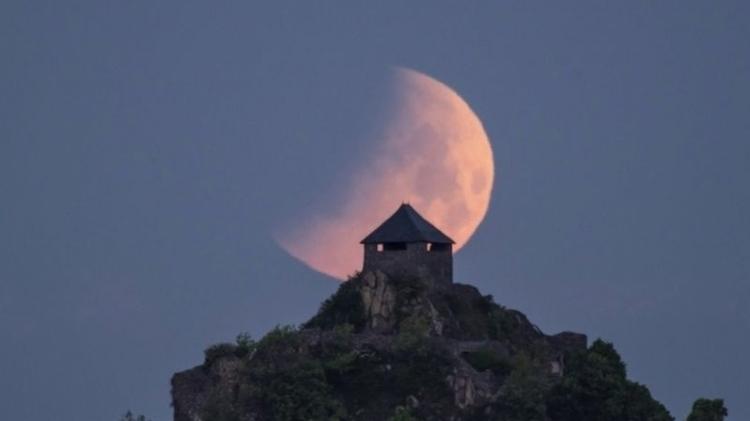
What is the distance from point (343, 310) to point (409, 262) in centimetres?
403

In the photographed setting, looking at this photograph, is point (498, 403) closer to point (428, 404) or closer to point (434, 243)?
point (428, 404)

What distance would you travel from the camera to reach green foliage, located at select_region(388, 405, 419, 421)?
14475 cm

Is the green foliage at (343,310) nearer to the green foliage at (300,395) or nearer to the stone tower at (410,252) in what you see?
the stone tower at (410,252)

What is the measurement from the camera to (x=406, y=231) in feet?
520

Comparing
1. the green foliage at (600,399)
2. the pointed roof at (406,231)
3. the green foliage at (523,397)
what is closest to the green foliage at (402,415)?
the green foliage at (523,397)

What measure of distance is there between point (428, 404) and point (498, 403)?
10.8 feet

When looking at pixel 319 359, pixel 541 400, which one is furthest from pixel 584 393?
pixel 319 359

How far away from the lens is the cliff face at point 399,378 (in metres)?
148

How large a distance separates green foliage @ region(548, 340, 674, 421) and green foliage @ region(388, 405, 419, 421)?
6.58 metres

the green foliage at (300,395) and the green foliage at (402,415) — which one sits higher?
the green foliage at (300,395)

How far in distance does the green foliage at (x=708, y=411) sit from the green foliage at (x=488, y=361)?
899 centimetres

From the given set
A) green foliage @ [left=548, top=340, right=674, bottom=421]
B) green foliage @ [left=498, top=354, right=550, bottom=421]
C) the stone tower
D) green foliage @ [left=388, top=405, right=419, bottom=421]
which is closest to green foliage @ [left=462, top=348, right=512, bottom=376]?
green foliage @ [left=498, top=354, right=550, bottom=421]

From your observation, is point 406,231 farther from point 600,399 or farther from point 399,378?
point 600,399

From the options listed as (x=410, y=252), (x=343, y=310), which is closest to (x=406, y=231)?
(x=410, y=252)
